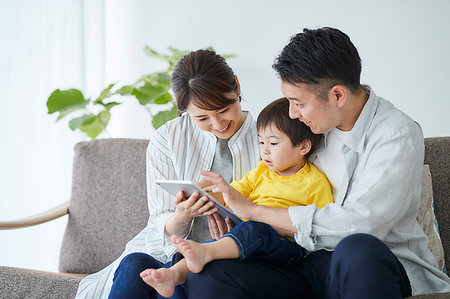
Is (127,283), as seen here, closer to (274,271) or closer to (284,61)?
(274,271)

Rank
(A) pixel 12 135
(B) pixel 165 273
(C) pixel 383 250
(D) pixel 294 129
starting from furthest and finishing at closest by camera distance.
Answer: (A) pixel 12 135 → (D) pixel 294 129 → (B) pixel 165 273 → (C) pixel 383 250

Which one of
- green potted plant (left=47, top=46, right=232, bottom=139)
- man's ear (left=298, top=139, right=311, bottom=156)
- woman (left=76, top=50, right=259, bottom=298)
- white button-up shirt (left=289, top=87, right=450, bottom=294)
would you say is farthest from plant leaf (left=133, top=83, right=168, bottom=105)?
white button-up shirt (left=289, top=87, right=450, bottom=294)

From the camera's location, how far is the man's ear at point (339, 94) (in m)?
1.35

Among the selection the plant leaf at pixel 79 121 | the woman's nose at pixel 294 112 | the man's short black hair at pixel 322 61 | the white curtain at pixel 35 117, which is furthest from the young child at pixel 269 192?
the white curtain at pixel 35 117

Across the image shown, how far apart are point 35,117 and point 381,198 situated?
215 centimetres

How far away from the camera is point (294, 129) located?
5.01 feet

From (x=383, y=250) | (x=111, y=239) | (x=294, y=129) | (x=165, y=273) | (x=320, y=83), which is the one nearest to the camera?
(x=383, y=250)

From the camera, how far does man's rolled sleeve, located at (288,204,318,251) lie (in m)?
1.26

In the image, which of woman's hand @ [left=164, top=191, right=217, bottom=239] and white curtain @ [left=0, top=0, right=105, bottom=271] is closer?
woman's hand @ [left=164, top=191, right=217, bottom=239]

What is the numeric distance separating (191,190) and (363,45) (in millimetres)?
1674

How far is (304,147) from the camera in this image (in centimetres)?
156

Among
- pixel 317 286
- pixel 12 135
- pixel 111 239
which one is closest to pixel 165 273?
pixel 317 286

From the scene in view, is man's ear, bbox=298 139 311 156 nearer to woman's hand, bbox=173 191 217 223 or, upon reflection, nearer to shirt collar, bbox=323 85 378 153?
shirt collar, bbox=323 85 378 153

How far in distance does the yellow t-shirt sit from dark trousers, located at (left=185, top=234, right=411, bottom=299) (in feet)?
0.59
